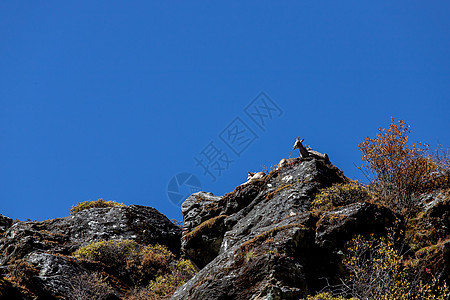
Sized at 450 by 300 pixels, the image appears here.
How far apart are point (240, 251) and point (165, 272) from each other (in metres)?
8.26

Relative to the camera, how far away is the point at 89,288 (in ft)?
65.4

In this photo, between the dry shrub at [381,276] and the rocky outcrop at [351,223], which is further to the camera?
the rocky outcrop at [351,223]

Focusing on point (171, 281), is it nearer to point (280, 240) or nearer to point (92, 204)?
point (280, 240)

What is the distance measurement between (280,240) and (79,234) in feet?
49.5

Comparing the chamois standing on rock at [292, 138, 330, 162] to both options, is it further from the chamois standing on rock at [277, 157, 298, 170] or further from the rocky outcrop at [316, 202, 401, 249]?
the rocky outcrop at [316, 202, 401, 249]

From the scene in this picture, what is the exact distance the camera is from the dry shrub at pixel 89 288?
1927 centimetres

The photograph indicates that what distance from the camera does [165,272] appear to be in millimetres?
23797

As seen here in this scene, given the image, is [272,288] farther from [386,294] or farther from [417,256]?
[417,256]

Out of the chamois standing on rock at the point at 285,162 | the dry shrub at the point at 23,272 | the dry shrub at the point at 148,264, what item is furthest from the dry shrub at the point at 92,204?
the chamois standing on rock at the point at 285,162

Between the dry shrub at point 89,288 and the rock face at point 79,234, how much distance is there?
51 centimetres

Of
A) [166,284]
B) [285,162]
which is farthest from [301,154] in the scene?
[166,284]

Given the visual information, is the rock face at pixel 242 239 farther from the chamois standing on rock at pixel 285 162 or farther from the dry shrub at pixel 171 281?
the dry shrub at pixel 171 281

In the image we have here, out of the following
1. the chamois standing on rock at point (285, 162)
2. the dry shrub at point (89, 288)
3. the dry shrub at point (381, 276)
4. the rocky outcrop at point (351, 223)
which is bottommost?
the dry shrub at point (381, 276)

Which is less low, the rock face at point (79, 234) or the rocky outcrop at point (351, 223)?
the rock face at point (79, 234)
